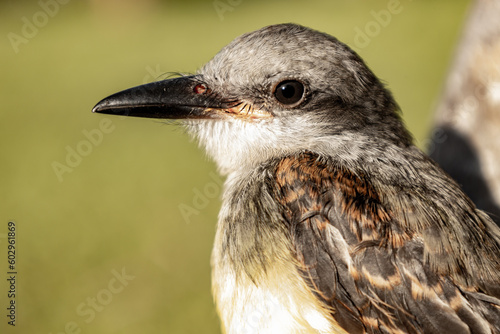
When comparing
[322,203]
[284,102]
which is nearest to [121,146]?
[284,102]

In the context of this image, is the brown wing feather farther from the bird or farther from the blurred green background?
the blurred green background

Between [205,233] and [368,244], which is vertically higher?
[368,244]

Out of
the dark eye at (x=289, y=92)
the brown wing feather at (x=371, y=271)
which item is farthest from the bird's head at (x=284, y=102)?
the brown wing feather at (x=371, y=271)

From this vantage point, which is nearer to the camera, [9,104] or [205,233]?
[205,233]

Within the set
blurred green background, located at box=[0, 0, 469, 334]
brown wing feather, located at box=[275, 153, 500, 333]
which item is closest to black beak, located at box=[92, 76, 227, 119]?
blurred green background, located at box=[0, 0, 469, 334]

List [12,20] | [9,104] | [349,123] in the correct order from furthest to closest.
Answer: [12,20] < [9,104] < [349,123]

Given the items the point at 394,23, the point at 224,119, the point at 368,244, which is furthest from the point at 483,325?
the point at 394,23

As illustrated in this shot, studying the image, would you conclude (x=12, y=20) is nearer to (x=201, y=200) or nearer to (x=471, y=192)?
(x=201, y=200)

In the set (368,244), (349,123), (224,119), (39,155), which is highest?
(39,155)
